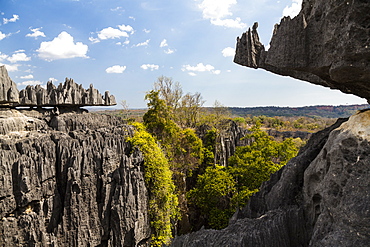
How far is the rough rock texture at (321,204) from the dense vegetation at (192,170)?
8.82 metres

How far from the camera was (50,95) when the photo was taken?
54.4 feet

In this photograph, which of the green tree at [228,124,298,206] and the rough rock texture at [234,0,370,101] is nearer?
the rough rock texture at [234,0,370,101]

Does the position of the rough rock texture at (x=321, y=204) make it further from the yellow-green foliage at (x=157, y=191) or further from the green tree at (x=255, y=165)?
the green tree at (x=255, y=165)

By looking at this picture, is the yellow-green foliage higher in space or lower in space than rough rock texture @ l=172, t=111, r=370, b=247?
lower

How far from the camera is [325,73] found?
641 cm

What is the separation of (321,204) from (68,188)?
37.2 feet

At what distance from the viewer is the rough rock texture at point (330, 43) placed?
4723 millimetres

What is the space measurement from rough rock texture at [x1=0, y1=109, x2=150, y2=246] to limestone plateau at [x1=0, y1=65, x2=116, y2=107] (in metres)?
1.10

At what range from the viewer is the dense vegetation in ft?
49.2

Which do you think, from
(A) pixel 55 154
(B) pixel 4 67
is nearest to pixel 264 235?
(A) pixel 55 154

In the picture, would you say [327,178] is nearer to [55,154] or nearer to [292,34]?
[292,34]

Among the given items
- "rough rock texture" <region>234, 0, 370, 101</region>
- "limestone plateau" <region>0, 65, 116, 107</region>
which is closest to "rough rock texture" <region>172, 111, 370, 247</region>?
"rough rock texture" <region>234, 0, 370, 101</region>

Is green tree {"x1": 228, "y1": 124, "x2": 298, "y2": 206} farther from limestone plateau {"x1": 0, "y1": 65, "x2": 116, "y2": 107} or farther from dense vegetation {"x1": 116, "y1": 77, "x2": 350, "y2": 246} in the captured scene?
limestone plateau {"x1": 0, "y1": 65, "x2": 116, "y2": 107}

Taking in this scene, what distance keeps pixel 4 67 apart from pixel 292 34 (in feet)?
50.6
